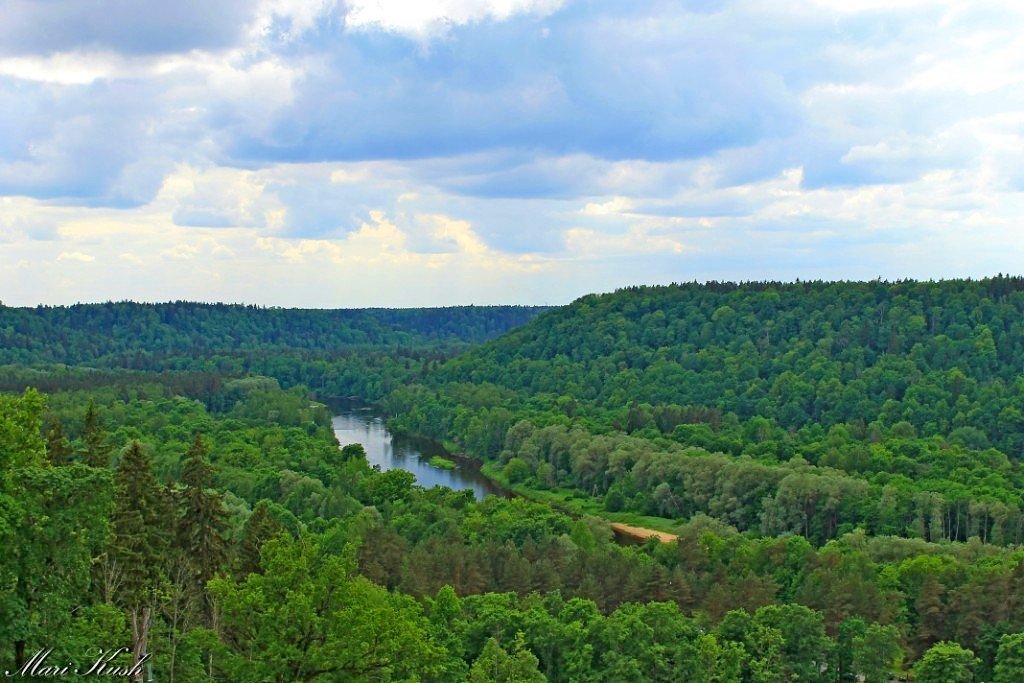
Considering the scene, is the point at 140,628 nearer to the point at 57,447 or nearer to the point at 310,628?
the point at 57,447

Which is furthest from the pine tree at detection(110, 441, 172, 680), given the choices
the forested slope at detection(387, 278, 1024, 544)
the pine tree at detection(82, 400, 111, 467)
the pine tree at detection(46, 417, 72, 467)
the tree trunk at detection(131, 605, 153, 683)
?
the forested slope at detection(387, 278, 1024, 544)

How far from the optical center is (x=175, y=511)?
37500mm

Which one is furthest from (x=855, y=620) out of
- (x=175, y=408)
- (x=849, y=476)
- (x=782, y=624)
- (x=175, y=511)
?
(x=175, y=408)

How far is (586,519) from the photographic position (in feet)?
278

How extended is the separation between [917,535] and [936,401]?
58.8 m

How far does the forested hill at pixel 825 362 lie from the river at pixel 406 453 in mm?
22306

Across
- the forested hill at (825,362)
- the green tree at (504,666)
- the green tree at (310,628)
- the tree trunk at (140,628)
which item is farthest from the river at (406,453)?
the green tree at (310,628)

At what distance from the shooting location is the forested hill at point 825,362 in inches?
5384

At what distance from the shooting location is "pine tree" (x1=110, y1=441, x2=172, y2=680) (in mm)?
32750

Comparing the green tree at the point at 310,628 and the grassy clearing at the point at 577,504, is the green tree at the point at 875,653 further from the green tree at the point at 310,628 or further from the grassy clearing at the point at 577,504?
the grassy clearing at the point at 577,504

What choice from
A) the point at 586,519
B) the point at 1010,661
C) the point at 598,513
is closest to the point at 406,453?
the point at 598,513

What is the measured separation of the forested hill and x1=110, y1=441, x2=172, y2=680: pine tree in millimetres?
102770

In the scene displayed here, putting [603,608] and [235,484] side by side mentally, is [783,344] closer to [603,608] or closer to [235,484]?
[235,484]

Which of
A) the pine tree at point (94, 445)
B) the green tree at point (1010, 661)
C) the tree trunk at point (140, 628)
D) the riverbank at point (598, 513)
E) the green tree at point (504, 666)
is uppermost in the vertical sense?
the pine tree at point (94, 445)
